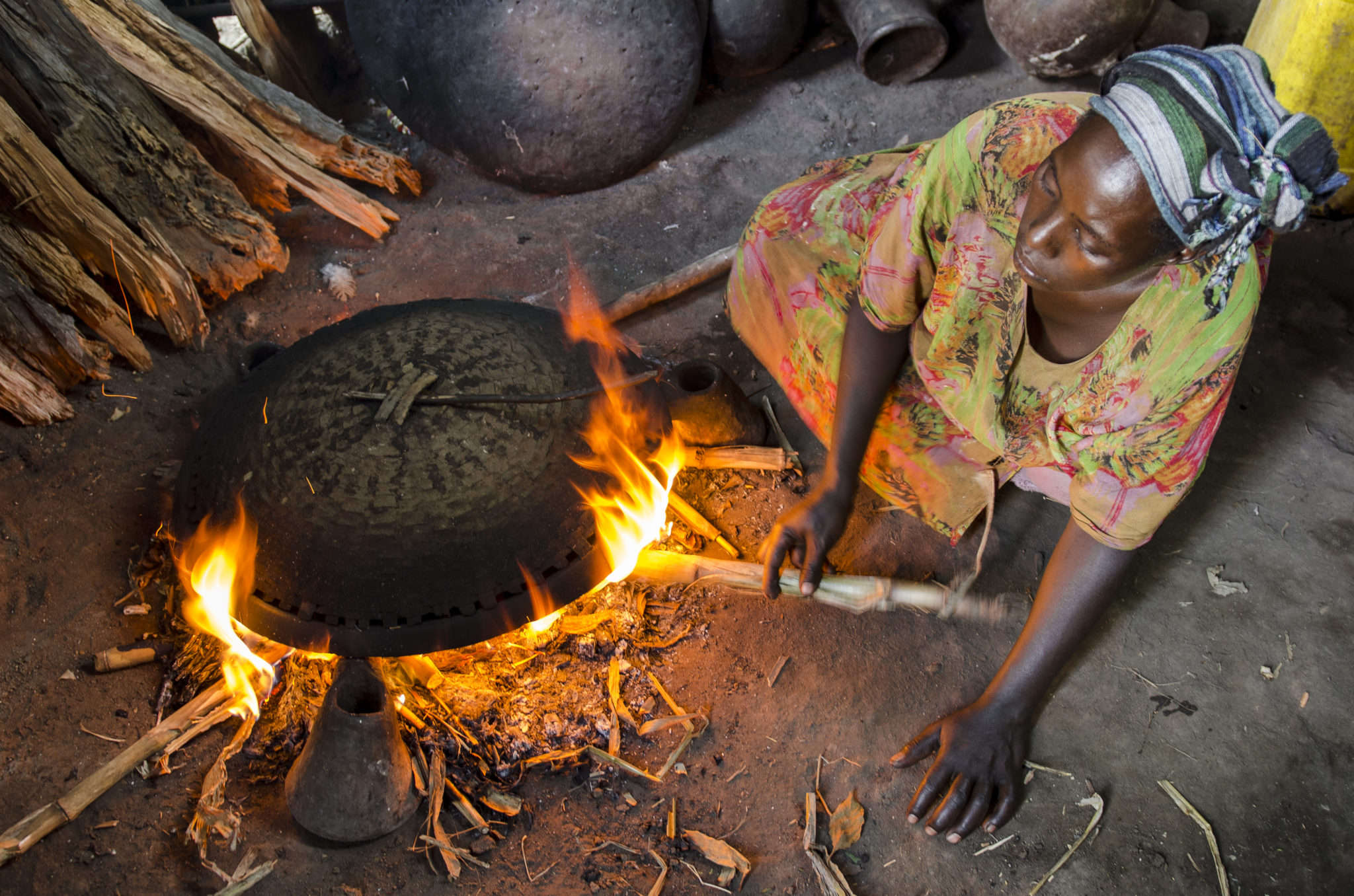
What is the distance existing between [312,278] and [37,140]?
101cm

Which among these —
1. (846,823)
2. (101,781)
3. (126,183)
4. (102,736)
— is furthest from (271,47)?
(846,823)

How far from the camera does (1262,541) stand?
8.28 feet

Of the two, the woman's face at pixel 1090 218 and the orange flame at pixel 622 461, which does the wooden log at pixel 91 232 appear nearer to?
the orange flame at pixel 622 461

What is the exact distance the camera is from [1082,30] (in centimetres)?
363

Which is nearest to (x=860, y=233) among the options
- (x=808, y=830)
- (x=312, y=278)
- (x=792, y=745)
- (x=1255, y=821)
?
(x=792, y=745)

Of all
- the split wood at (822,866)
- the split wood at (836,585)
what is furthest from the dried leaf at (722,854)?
the split wood at (836,585)

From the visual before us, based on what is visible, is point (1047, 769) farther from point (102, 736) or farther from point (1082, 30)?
point (1082, 30)

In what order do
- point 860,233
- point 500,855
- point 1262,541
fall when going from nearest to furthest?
point 500,855
point 860,233
point 1262,541

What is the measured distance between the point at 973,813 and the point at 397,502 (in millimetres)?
1541

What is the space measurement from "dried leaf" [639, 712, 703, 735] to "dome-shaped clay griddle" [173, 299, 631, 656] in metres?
0.49

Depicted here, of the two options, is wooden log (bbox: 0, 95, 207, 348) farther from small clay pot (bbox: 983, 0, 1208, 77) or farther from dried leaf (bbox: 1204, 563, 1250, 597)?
small clay pot (bbox: 983, 0, 1208, 77)

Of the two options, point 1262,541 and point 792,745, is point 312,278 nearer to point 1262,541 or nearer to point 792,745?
point 792,745

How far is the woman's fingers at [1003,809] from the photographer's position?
1949 millimetres

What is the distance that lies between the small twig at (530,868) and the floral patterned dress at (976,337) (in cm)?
143
